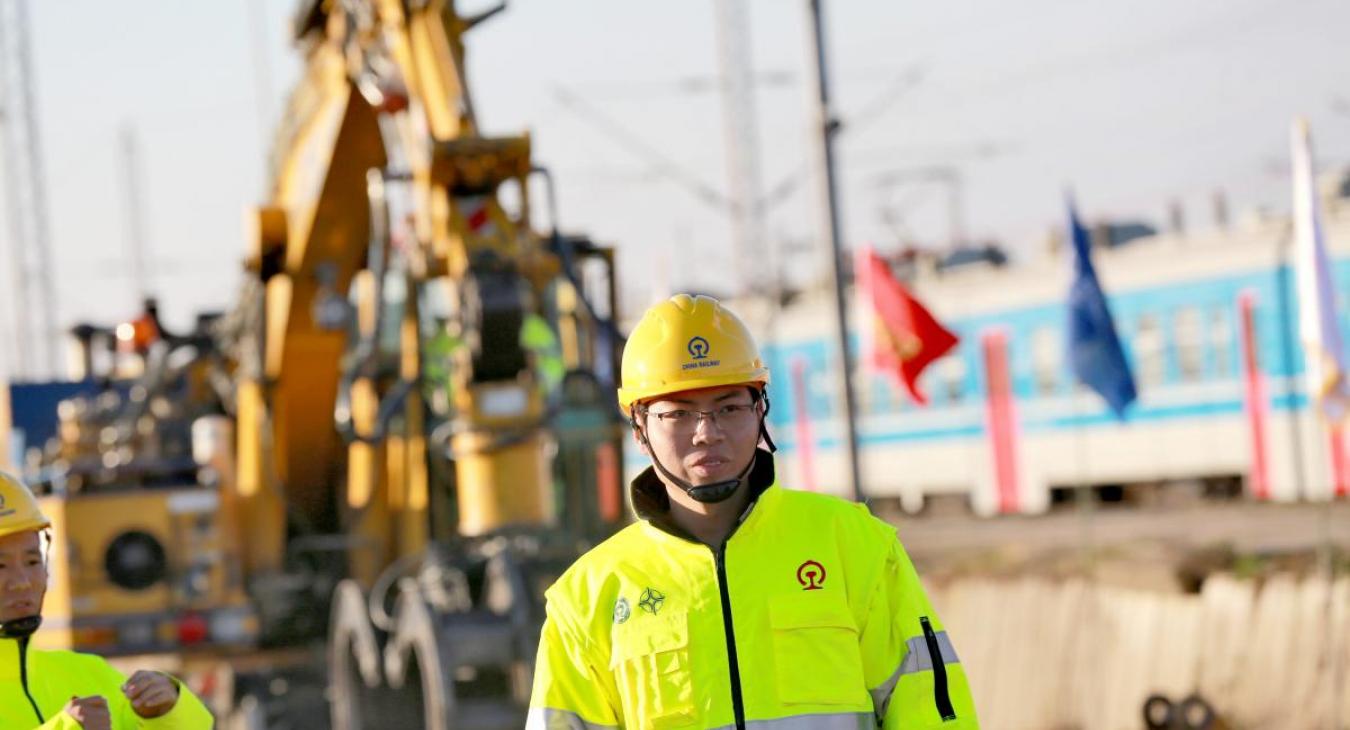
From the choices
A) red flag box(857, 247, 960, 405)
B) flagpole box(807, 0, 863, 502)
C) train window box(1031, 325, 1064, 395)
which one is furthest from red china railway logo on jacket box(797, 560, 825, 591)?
train window box(1031, 325, 1064, 395)

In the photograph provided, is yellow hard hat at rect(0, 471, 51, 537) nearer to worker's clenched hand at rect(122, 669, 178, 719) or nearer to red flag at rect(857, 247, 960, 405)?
worker's clenched hand at rect(122, 669, 178, 719)

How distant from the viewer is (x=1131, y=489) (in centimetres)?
3397

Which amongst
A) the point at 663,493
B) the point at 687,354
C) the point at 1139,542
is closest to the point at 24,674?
the point at 663,493

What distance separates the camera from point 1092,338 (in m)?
19.1

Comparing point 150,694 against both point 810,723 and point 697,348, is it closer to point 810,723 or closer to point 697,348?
point 697,348

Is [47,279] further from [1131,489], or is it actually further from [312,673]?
[312,673]

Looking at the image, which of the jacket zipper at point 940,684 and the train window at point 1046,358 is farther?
the train window at point 1046,358

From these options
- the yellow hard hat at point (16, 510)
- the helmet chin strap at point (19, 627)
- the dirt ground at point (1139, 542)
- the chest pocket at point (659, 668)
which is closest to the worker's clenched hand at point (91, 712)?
the helmet chin strap at point (19, 627)

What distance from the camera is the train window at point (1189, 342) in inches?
1212

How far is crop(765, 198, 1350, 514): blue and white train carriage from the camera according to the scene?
95.0 feet

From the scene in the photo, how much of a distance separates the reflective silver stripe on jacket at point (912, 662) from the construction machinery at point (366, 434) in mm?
8951

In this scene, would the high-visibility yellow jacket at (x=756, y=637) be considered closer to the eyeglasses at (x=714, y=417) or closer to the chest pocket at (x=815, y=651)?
the chest pocket at (x=815, y=651)

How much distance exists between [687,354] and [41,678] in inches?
72.8

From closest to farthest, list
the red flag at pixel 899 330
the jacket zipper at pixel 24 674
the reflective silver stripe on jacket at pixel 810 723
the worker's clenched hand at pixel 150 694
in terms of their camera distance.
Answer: the reflective silver stripe on jacket at pixel 810 723 → the worker's clenched hand at pixel 150 694 → the jacket zipper at pixel 24 674 → the red flag at pixel 899 330
